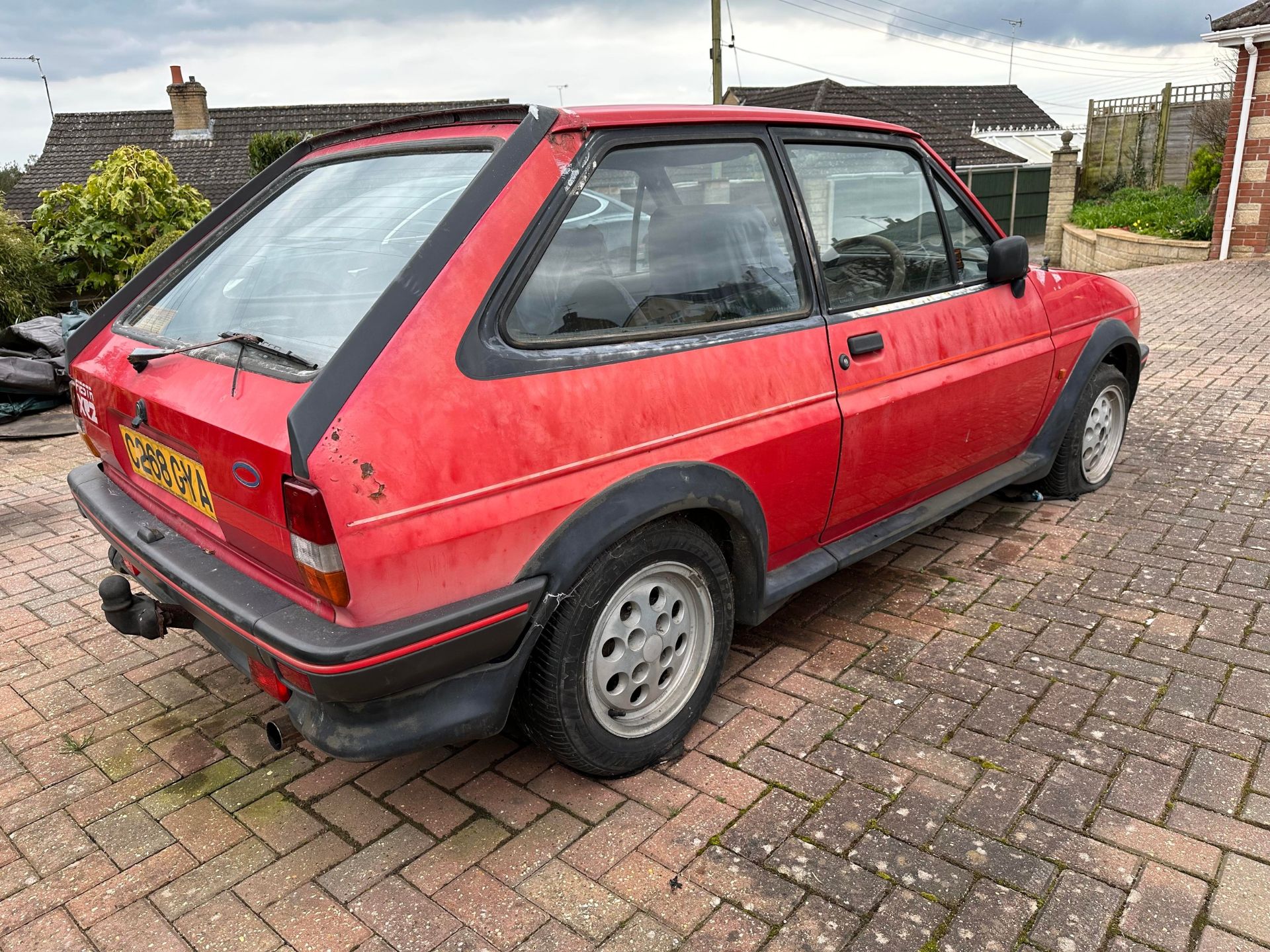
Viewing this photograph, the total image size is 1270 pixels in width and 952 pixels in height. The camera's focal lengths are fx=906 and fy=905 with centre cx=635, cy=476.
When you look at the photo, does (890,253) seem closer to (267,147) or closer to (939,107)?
(267,147)

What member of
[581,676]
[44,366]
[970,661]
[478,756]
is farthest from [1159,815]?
[44,366]

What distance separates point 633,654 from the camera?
2627mm

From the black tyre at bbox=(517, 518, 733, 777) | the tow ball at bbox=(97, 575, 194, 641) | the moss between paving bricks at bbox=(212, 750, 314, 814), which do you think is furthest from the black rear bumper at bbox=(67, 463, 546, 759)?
the moss between paving bricks at bbox=(212, 750, 314, 814)

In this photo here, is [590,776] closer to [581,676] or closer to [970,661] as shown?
[581,676]

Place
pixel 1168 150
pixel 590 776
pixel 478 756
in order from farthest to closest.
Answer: pixel 1168 150 < pixel 478 756 < pixel 590 776

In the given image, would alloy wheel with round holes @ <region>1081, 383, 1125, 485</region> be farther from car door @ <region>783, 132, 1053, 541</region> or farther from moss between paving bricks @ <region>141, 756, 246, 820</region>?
moss between paving bricks @ <region>141, 756, 246, 820</region>

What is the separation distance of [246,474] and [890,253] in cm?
235

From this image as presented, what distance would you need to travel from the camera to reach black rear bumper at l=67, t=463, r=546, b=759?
2029 millimetres

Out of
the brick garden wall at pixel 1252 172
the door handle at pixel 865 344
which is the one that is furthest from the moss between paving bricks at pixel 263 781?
the brick garden wall at pixel 1252 172

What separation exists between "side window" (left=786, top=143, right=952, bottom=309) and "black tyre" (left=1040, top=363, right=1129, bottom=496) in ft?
4.53

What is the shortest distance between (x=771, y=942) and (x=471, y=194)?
1.95m

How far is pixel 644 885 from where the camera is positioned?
2.31 meters

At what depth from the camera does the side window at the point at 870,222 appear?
3098mm

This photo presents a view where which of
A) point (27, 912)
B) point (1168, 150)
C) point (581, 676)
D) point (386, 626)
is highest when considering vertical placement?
point (1168, 150)
